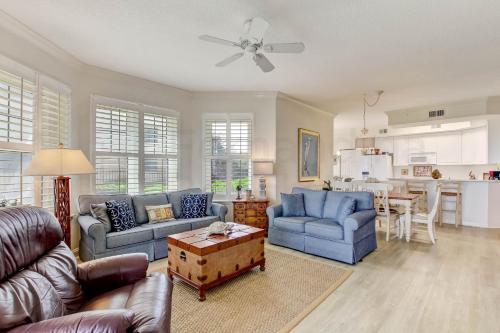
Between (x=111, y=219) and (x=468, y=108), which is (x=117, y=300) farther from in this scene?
(x=468, y=108)

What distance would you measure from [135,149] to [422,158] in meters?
7.70

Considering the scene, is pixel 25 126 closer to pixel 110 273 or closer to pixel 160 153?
pixel 160 153

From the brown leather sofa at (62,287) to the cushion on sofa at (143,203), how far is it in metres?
2.02

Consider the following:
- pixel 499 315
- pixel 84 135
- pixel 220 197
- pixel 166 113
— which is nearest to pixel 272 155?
pixel 220 197

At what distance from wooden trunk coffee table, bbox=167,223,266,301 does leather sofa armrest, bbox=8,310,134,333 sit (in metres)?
1.41

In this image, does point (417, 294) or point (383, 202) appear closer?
point (417, 294)

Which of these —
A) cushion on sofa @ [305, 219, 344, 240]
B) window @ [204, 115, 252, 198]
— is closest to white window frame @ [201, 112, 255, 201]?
window @ [204, 115, 252, 198]

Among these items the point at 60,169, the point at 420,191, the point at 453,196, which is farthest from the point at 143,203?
the point at 453,196

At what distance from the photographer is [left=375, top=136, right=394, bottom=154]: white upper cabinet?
8438mm

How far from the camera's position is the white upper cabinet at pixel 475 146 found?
20.5 ft

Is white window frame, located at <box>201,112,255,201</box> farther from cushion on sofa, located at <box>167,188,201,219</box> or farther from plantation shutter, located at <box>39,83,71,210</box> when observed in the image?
plantation shutter, located at <box>39,83,71,210</box>

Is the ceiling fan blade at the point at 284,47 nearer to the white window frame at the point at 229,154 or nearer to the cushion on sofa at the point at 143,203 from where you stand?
the white window frame at the point at 229,154

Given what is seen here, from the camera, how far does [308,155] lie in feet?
20.6

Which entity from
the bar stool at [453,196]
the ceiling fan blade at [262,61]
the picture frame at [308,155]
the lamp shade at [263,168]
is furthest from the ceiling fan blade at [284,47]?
the bar stool at [453,196]
